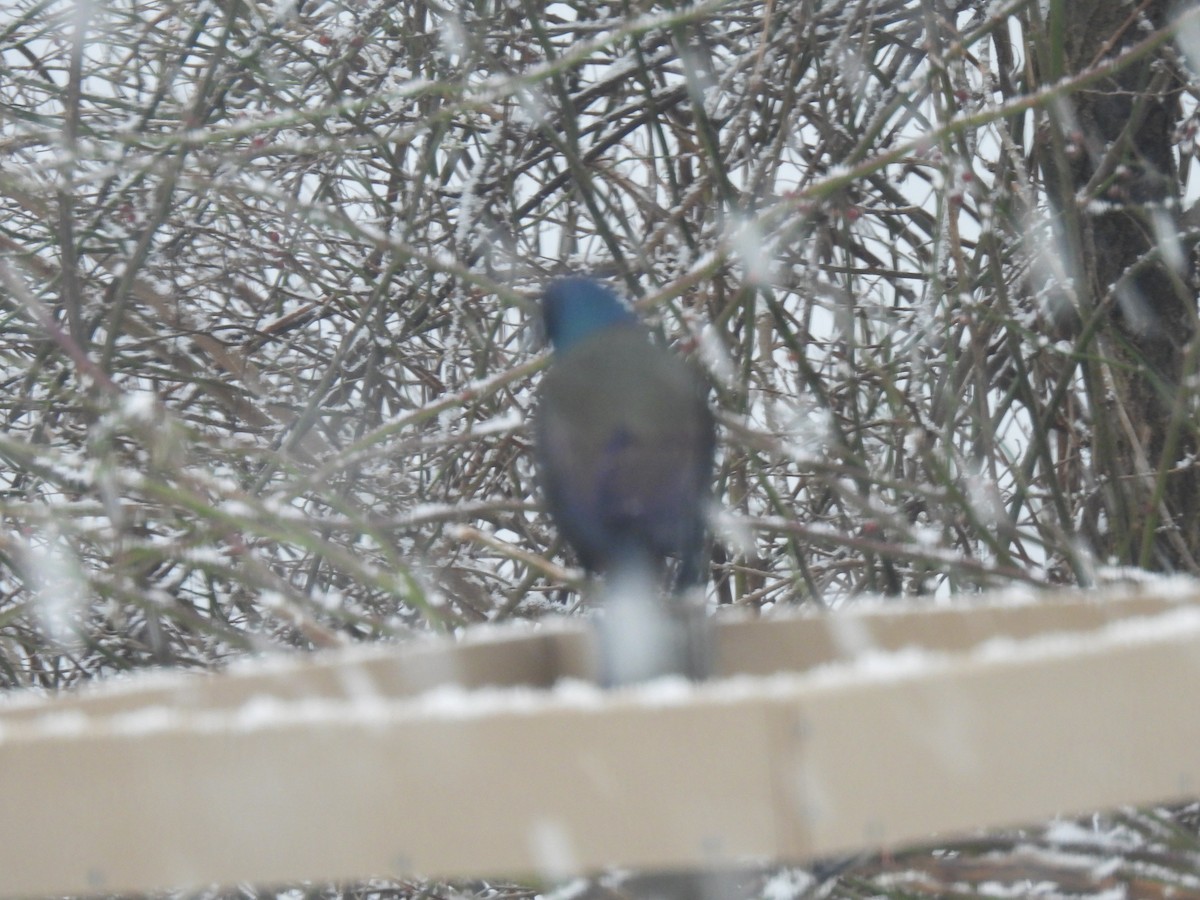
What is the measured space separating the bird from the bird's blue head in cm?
8

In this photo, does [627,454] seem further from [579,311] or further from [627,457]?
[579,311]

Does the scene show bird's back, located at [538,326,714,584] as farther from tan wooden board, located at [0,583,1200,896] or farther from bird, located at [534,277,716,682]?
tan wooden board, located at [0,583,1200,896]

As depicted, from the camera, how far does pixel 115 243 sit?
298cm

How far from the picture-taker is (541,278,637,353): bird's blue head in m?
1.84

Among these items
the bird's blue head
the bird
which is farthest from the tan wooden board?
the bird's blue head

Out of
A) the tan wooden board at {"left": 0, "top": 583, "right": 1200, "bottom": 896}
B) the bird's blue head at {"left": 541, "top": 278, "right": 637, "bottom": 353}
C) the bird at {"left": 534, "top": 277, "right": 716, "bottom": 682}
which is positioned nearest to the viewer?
the tan wooden board at {"left": 0, "top": 583, "right": 1200, "bottom": 896}

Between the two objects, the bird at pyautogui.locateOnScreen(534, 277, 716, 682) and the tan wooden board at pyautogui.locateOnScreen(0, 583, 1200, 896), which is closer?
the tan wooden board at pyautogui.locateOnScreen(0, 583, 1200, 896)

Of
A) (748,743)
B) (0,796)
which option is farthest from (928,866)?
(0,796)

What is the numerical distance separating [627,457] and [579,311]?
29 centimetres

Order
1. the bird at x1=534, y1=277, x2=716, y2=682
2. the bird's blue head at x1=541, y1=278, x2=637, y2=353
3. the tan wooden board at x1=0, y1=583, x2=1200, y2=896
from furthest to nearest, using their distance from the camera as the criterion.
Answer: the bird's blue head at x1=541, y1=278, x2=637, y2=353 < the bird at x1=534, y1=277, x2=716, y2=682 < the tan wooden board at x1=0, y1=583, x2=1200, y2=896

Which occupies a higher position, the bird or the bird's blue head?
the bird's blue head

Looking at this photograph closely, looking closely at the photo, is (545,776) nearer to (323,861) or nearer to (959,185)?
(323,861)

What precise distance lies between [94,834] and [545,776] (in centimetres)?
30

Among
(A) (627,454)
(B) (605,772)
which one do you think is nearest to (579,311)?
(A) (627,454)
